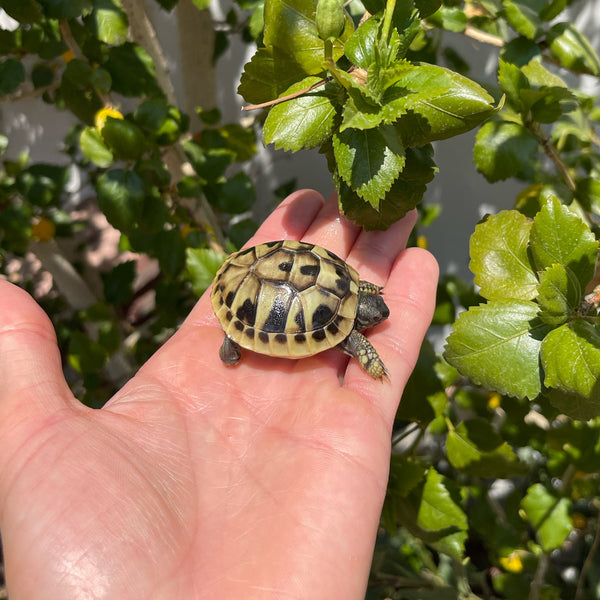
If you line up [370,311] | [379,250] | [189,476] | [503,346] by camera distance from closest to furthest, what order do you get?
[503,346] → [189,476] → [370,311] → [379,250]

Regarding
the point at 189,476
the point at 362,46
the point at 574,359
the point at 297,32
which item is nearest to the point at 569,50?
the point at 362,46

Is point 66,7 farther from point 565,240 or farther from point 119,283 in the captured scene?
point 565,240

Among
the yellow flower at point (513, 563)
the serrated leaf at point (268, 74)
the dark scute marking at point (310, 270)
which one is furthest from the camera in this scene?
the yellow flower at point (513, 563)

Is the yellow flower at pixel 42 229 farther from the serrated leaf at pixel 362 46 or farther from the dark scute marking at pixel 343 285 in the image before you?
the serrated leaf at pixel 362 46

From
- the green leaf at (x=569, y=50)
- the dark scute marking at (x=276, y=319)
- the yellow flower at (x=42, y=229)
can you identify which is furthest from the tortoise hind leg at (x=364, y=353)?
the yellow flower at (x=42, y=229)

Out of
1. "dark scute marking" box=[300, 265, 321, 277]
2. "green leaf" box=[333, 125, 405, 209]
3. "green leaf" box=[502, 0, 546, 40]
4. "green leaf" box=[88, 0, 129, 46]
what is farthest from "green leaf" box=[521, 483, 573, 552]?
"green leaf" box=[88, 0, 129, 46]

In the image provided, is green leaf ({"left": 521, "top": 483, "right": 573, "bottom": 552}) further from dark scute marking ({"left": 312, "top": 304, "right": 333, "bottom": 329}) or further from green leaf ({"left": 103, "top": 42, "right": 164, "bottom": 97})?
green leaf ({"left": 103, "top": 42, "right": 164, "bottom": 97})
